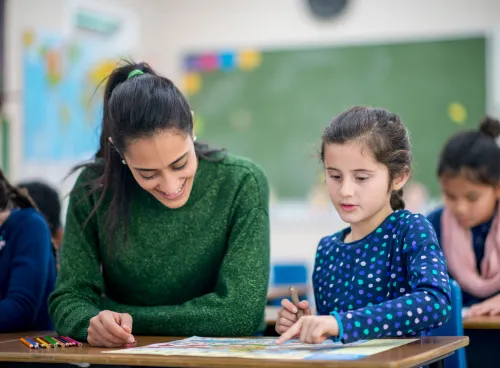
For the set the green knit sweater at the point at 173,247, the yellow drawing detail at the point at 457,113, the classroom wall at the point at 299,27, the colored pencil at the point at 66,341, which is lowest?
the colored pencil at the point at 66,341

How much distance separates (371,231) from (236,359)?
2.00 feet

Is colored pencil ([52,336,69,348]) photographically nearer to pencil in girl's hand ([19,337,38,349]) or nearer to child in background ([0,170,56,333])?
pencil in girl's hand ([19,337,38,349])

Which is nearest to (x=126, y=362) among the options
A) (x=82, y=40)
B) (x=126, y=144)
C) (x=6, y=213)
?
(x=126, y=144)

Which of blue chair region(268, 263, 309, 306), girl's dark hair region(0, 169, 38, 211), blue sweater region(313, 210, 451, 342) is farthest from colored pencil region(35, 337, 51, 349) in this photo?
blue chair region(268, 263, 309, 306)

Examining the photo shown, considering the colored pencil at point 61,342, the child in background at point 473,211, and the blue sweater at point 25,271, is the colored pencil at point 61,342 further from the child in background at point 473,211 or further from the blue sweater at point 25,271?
the child in background at point 473,211

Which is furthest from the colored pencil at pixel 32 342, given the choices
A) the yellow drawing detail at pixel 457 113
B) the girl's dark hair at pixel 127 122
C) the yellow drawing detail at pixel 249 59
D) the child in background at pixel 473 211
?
the yellow drawing detail at pixel 249 59

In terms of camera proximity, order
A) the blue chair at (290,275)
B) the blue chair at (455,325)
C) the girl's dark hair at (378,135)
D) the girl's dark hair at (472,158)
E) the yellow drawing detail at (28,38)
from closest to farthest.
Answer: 1. the girl's dark hair at (378,135)
2. the blue chair at (455,325)
3. the girl's dark hair at (472,158)
4. the yellow drawing detail at (28,38)
5. the blue chair at (290,275)

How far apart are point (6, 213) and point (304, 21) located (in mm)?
4246

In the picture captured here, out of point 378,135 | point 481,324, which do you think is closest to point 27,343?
point 378,135

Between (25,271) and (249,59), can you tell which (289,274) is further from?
(25,271)

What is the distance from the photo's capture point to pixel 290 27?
640 cm

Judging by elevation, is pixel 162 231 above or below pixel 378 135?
below

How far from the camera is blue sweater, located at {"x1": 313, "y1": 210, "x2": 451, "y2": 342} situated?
1620 mm

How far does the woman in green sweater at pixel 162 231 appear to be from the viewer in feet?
6.46
